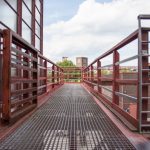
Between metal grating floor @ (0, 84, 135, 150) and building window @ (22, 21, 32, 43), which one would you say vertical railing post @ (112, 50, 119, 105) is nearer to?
metal grating floor @ (0, 84, 135, 150)

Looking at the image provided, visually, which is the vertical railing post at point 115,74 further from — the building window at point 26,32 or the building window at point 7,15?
the building window at point 26,32

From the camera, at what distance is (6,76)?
361 cm

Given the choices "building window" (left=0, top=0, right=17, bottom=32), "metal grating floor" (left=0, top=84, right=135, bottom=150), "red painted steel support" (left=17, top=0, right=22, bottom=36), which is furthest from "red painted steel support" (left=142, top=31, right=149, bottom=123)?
"red painted steel support" (left=17, top=0, right=22, bottom=36)

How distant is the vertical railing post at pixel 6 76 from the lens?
11.8 feet

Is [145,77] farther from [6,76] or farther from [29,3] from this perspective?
[29,3]

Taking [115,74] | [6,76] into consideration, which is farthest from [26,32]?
[6,76]

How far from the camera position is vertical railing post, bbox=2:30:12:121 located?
3.59m

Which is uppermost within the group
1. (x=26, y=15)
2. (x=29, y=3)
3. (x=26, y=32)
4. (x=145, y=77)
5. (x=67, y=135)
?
(x=29, y=3)

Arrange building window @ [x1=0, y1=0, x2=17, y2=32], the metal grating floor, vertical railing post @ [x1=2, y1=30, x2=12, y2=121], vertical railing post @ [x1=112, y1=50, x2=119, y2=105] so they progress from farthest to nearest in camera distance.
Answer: building window @ [x1=0, y1=0, x2=17, y2=32] < vertical railing post @ [x1=112, y1=50, x2=119, y2=105] < vertical railing post @ [x1=2, y1=30, x2=12, y2=121] < the metal grating floor

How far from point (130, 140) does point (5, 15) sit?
4.38m

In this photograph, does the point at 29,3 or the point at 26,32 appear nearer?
the point at 26,32

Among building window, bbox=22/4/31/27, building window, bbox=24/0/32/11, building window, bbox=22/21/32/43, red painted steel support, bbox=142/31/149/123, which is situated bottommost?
red painted steel support, bbox=142/31/149/123

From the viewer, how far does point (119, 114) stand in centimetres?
457

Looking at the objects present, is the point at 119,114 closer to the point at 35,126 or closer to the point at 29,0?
the point at 35,126
